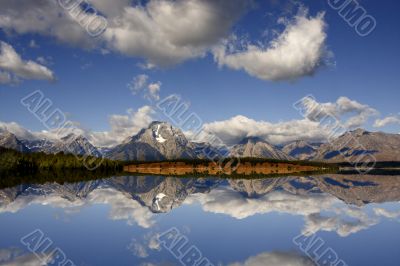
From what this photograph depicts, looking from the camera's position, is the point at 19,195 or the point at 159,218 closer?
the point at 159,218


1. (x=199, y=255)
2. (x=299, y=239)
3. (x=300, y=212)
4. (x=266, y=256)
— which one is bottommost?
(x=199, y=255)

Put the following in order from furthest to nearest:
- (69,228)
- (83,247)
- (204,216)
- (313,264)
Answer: (204,216)
(69,228)
(83,247)
(313,264)

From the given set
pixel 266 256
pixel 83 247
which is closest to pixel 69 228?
pixel 83 247

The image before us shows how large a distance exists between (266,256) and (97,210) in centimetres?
4657

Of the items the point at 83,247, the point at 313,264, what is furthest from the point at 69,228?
the point at 313,264

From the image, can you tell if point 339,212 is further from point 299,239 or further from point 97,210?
point 97,210

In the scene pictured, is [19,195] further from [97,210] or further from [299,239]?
[299,239]

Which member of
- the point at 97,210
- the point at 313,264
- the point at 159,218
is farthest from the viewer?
the point at 97,210

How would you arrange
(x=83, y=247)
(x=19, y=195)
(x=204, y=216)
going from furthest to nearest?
(x=19, y=195), (x=204, y=216), (x=83, y=247)

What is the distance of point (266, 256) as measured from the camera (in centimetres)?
4009

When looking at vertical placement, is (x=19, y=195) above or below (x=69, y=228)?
below

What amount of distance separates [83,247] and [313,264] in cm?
2489

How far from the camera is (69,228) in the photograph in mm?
57188

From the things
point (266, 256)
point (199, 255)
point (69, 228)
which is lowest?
point (69, 228)
